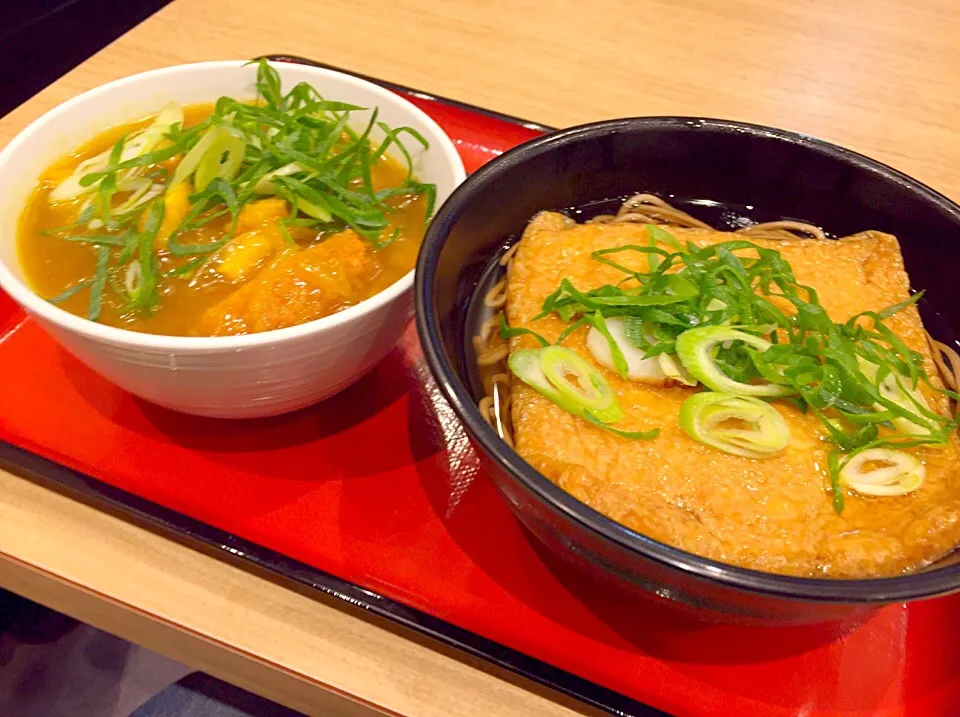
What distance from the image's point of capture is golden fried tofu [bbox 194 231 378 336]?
3.80ft

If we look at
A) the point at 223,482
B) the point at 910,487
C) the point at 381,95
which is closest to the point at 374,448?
the point at 223,482

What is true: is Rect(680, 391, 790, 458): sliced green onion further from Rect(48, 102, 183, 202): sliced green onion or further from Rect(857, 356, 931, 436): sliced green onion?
Rect(48, 102, 183, 202): sliced green onion

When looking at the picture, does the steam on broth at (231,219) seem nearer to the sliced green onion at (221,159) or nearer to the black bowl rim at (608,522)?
the sliced green onion at (221,159)

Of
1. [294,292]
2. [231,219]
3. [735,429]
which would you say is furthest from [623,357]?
[231,219]

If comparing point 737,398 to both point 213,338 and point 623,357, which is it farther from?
point 213,338

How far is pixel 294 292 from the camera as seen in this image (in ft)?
3.88

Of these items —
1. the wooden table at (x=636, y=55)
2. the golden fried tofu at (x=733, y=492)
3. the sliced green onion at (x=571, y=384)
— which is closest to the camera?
the golden fried tofu at (x=733, y=492)

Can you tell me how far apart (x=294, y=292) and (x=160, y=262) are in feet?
0.86

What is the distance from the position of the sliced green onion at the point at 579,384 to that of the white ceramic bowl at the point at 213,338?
0.81 ft

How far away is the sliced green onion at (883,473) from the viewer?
1.03m

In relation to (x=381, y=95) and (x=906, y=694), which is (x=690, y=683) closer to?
(x=906, y=694)

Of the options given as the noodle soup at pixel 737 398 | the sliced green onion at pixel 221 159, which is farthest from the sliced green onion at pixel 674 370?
the sliced green onion at pixel 221 159

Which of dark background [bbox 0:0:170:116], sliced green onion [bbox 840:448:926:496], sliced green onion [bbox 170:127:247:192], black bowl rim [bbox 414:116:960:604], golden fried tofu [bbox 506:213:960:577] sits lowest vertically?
dark background [bbox 0:0:170:116]

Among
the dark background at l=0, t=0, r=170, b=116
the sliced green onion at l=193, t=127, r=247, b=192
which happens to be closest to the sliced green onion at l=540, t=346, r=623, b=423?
the sliced green onion at l=193, t=127, r=247, b=192
